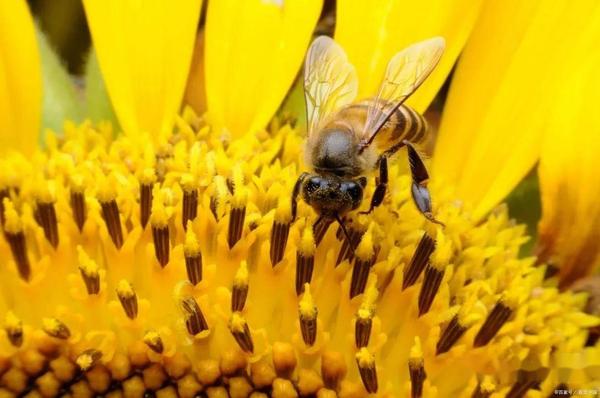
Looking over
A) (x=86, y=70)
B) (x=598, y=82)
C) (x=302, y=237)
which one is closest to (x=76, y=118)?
(x=86, y=70)

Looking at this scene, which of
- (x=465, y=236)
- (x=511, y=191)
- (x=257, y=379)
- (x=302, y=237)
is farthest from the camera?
(x=511, y=191)

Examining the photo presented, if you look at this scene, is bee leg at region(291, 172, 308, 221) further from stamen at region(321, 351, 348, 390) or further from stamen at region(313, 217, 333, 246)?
stamen at region(321, 351, 348, 390)

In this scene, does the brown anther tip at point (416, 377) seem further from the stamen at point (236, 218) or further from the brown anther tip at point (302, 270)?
the stamen at point (236, 218)

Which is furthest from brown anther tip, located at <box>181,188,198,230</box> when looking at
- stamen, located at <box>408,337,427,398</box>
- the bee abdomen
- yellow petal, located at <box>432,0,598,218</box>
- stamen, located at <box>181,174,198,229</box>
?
yellow petal, located at <box>432,0,598,218</box>

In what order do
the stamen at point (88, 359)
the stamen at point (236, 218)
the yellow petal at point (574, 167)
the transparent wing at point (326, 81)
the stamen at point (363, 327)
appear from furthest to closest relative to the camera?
1. the yellow petal at point (574, 167)
2. the transparent wing at point (326, 81)
3. the stamen at point (236, 218)
4. the stamen at point (363, 327)
5. the stamen at point (88, 359)

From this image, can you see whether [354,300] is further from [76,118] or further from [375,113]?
[76,118]

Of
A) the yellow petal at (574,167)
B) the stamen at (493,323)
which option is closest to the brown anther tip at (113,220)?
the stamen at (493,323)
